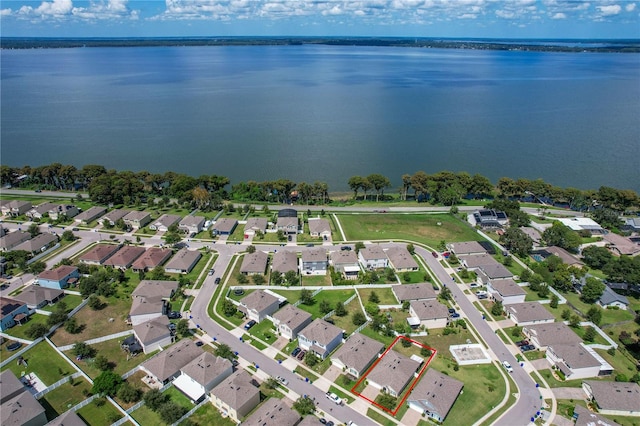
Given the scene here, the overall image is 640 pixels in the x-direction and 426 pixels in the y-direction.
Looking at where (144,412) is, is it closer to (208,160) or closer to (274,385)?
(274,385)

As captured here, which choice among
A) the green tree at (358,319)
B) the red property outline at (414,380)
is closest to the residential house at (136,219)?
the green tree at (358,319)

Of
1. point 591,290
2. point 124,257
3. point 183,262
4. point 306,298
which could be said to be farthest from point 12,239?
point 591,290

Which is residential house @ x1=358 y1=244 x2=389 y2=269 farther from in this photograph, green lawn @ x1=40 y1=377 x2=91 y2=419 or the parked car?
green lawn @ x1=40 y1=377 x2=91 y2=419

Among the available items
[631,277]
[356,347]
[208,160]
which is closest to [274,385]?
[356,347]

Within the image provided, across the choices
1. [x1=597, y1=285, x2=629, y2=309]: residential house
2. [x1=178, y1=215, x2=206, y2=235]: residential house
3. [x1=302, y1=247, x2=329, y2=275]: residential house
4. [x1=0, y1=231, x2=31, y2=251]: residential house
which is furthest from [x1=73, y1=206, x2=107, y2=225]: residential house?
[x1=597, y1=285, x2=629, y2=309]: residential house

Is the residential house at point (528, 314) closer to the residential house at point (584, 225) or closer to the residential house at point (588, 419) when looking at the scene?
the residential house at point (588, 419)
